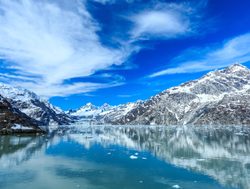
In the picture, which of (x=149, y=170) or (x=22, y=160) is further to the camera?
(x=22, y=160)

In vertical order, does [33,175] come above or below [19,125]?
below

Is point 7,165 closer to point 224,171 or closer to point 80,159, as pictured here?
point 80,159

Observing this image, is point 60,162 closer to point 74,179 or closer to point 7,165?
point 7,165

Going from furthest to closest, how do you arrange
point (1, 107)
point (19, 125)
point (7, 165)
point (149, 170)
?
point (1, 107)
point (19, 125)
point (7, 165)
point (149, 170)

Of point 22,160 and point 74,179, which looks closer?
point 74,179

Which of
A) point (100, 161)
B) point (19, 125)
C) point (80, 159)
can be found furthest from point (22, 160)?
point (19, 125)

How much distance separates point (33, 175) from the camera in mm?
42125

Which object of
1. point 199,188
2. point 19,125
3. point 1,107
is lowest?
point 199,188

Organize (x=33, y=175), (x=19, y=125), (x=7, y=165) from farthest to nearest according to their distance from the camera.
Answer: (x=19, y=125), (x=7, y=165), (x=33, y=175)

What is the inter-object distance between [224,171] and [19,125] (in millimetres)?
125081

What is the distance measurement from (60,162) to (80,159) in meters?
5.08

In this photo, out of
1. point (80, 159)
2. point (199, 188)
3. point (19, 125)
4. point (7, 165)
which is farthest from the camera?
point (19, 125)

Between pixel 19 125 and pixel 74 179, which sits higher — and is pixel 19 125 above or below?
above

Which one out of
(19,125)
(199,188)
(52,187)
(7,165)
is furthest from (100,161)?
(19,125)
